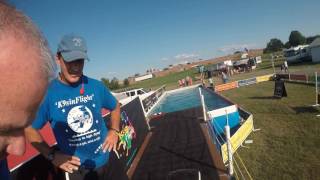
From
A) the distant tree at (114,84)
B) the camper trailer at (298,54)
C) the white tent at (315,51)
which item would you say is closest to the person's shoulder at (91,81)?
the white tent at (315,51)

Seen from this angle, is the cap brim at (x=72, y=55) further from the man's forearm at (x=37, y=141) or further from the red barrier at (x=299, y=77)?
the red barrier at (x=299, y=77)

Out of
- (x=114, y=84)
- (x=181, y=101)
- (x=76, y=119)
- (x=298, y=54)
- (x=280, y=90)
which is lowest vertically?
(x=181, y=101)

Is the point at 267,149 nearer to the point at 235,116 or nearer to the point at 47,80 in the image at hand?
the point at 235,116

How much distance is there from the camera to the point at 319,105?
17469 millimetres

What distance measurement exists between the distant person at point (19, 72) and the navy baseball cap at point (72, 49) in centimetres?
255

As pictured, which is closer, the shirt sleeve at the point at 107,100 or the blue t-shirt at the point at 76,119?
the blue t-shirt at the point at 76,119

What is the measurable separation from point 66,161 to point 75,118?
545 millimetres

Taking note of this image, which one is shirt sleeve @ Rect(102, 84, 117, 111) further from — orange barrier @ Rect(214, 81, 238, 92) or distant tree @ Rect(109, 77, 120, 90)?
distant tree @ Rect(109, 77, 120, 90)

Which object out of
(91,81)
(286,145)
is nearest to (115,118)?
(91,81)

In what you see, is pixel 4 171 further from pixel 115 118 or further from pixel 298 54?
pixel 298 54

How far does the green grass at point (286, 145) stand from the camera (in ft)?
31.8

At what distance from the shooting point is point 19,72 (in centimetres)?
97

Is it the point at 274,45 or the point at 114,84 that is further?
the point at 274,45

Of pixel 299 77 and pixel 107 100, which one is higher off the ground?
pixel 107 100
